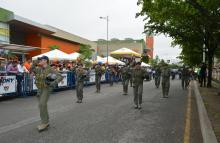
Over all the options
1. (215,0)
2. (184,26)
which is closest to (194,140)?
(215,0)

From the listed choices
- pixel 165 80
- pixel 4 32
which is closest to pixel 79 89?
pixel 165 80

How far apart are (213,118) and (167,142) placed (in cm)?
358

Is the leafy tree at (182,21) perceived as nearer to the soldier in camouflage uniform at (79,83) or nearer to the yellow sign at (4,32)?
the soldier in camouflage uniform at (79,83)

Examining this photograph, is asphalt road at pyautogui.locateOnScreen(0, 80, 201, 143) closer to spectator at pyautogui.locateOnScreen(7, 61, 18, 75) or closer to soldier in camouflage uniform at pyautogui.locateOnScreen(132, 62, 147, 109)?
soldier in camouflage uniform at pyautogui.locateOnScreen(132, 62, 147, 109)

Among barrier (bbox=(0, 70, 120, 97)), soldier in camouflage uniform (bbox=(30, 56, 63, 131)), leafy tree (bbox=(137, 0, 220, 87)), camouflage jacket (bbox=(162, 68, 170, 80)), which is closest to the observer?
soldier in camouflage uniform (bbox=(30, 56, 63, 131))

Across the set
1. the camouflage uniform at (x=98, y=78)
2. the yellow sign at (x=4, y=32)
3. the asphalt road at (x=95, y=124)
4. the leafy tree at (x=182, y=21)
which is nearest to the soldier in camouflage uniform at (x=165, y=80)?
the leafy tree at (x=182, y=21)

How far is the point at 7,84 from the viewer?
54.9 ft

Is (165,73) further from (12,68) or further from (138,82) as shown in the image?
(12,68)

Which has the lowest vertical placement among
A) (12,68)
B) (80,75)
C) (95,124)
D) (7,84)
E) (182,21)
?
(95,124)

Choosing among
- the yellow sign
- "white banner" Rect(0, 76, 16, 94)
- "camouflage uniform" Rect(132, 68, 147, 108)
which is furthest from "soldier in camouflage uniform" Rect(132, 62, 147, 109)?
the yellow sign

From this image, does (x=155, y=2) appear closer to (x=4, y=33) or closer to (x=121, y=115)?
(x=121, y=115)

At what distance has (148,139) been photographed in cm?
841

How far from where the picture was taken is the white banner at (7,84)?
53.3 ft

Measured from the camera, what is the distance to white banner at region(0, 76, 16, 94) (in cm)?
1625
